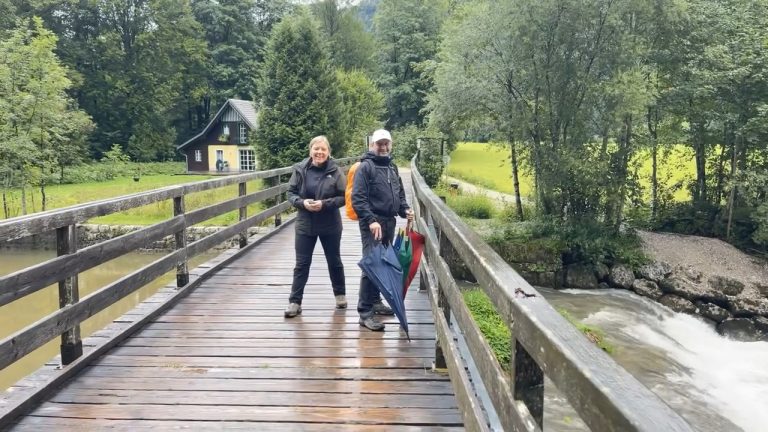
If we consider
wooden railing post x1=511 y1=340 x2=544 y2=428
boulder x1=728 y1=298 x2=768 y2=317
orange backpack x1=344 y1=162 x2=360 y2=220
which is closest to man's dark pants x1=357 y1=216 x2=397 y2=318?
orange backpack x1=344 y1=162 x2=360 y2=220

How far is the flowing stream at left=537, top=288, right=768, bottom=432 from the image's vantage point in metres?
9.45

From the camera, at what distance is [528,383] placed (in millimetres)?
1781

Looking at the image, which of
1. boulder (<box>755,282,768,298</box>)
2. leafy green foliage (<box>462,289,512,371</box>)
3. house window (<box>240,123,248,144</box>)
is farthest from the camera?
house window (<box>240,123,248,144</box>)

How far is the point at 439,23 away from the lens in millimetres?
52969

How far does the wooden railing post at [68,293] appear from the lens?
3725 millimetres

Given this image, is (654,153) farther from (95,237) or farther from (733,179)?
(95,237)

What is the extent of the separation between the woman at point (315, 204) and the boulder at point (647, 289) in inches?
522

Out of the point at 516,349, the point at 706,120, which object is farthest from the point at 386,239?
the point at 706,120

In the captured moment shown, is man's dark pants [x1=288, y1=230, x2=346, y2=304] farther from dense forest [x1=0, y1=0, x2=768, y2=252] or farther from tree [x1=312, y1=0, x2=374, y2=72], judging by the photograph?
tree [x1=312, y1=0, x2=374, y2=72]

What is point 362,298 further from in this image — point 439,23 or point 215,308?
point 439,23

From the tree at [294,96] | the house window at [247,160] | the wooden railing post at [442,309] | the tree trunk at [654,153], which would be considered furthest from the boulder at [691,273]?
the house window at [247,160]

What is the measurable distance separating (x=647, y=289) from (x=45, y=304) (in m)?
15.6

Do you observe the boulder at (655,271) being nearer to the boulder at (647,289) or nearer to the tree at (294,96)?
the boulder at (647,289)

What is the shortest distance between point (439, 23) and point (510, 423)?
5416 cm
